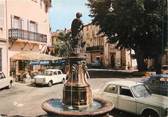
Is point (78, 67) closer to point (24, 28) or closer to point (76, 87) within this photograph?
point (76, 87)

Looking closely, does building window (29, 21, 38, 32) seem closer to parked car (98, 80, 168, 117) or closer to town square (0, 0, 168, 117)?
town square (0, 0, 168, 117)

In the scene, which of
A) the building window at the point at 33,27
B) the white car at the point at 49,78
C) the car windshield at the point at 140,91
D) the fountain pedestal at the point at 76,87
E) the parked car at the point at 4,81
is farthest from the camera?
the building window at the point at 33,27

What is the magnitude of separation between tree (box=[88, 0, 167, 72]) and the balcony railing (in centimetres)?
725

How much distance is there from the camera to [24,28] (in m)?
33.1

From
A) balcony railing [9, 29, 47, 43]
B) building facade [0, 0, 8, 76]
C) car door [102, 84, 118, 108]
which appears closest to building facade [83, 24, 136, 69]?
balcony railing [9, 29, 47, 43]

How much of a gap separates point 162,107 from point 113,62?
50.7 m

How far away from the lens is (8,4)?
98.8ft

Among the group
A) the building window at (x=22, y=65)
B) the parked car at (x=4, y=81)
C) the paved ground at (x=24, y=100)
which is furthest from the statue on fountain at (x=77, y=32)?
the building window at (x=22, y=65)

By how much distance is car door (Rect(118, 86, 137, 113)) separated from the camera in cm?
1430

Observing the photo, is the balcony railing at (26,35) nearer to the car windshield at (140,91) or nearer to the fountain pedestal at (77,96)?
the fountain pedestal at (77,96)

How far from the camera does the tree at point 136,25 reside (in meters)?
35.0

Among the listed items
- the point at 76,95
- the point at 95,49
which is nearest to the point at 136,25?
the point at 76,95

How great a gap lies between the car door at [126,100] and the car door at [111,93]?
0.73ft

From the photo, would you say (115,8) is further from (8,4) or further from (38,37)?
(8,4)
